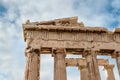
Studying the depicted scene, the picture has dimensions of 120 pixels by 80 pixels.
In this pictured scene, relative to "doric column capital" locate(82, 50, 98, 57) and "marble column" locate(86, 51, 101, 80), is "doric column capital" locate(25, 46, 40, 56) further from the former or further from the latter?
"marble column" locate(86, 51, 101, 80)

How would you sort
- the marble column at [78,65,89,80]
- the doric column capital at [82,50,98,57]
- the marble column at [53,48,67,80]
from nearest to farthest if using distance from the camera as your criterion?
the marble column at [53,48,67,80] → the doric column capital at [82,50,98,57] → the marble column at [78,65,89,80]

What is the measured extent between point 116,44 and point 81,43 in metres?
2.91

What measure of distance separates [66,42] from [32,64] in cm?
332

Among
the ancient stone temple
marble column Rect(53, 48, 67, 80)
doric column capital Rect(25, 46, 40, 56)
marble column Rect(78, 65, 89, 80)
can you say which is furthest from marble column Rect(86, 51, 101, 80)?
doric column capital Rect(25, 46, 40, 56)

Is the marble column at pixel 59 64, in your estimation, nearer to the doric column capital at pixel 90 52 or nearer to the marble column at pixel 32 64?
the marble column at pixel 32 64

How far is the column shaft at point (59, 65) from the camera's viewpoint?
1734cm

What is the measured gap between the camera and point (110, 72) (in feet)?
71.1

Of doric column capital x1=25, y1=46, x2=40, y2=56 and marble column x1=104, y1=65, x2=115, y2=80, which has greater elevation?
doric column capital x1=25, y1=46, x2=40, y2=56

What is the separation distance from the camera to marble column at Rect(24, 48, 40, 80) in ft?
→ 55.6

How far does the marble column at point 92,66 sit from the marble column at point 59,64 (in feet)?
6.29

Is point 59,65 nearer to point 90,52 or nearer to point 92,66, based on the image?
point 92,66

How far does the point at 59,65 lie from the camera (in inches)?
701

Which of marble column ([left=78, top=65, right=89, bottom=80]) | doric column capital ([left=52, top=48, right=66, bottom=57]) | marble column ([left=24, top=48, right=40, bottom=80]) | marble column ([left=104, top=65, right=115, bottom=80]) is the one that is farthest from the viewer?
marble column ([left=104, top=65, right=115, bottom=80])

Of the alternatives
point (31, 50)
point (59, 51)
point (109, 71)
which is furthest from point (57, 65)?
point (109, 71)
